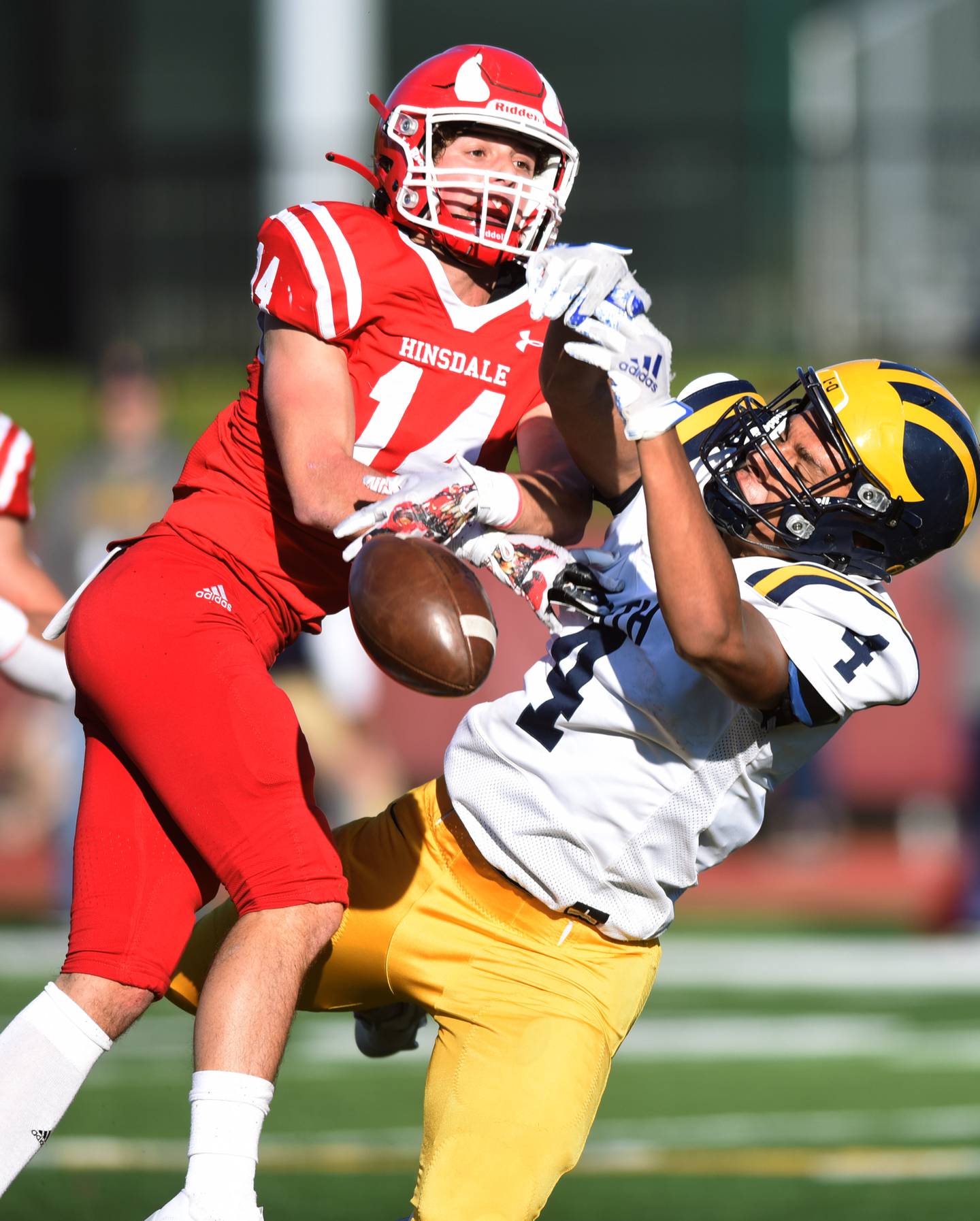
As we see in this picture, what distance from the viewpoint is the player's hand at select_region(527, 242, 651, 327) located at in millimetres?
2527

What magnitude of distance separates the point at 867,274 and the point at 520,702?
11519mm

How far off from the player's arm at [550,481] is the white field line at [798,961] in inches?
164

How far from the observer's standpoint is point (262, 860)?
106 inches

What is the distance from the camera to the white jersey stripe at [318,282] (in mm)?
2873

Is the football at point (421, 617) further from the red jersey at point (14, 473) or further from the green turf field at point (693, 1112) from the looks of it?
the green turf field at point (693, 1112)

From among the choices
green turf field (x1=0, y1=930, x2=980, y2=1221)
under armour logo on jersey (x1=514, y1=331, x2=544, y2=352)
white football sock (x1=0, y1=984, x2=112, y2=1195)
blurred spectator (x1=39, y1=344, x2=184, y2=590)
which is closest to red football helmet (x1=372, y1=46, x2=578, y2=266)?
under armour logo on jersey (x1=514, y1=331, x2=544, y2=352)

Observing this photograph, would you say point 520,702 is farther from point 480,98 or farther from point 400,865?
point 480,98

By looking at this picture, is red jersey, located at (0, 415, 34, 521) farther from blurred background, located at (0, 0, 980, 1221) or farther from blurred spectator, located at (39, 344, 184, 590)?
blurred spectator, located at (39, 344, 184, 590)

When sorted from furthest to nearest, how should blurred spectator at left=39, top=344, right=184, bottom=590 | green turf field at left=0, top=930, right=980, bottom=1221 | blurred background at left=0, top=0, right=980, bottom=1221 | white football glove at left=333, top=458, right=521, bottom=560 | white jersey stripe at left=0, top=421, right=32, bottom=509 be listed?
1. blurred spectator at left=39, top=344, right=184, bottom=590
2. blurred background at left=0, top=0, right=980, bottom=1221
3. green turf field at left=0, top=930, right=980, bottom=1221
4. white jersey stripe at left=0, top=421, right=32, bottom=509
5. white football glove at left=333, top=458, right=521, bottom=560

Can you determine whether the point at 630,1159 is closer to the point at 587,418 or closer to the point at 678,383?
the point at 587,418

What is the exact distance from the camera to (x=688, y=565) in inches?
97.5

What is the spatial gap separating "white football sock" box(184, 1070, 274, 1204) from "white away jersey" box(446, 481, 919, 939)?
59 cm

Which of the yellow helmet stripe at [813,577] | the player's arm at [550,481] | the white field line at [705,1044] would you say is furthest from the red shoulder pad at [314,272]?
the white field line at [705,1044]

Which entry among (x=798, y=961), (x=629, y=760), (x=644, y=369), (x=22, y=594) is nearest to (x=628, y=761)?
(x=629, y=760)
